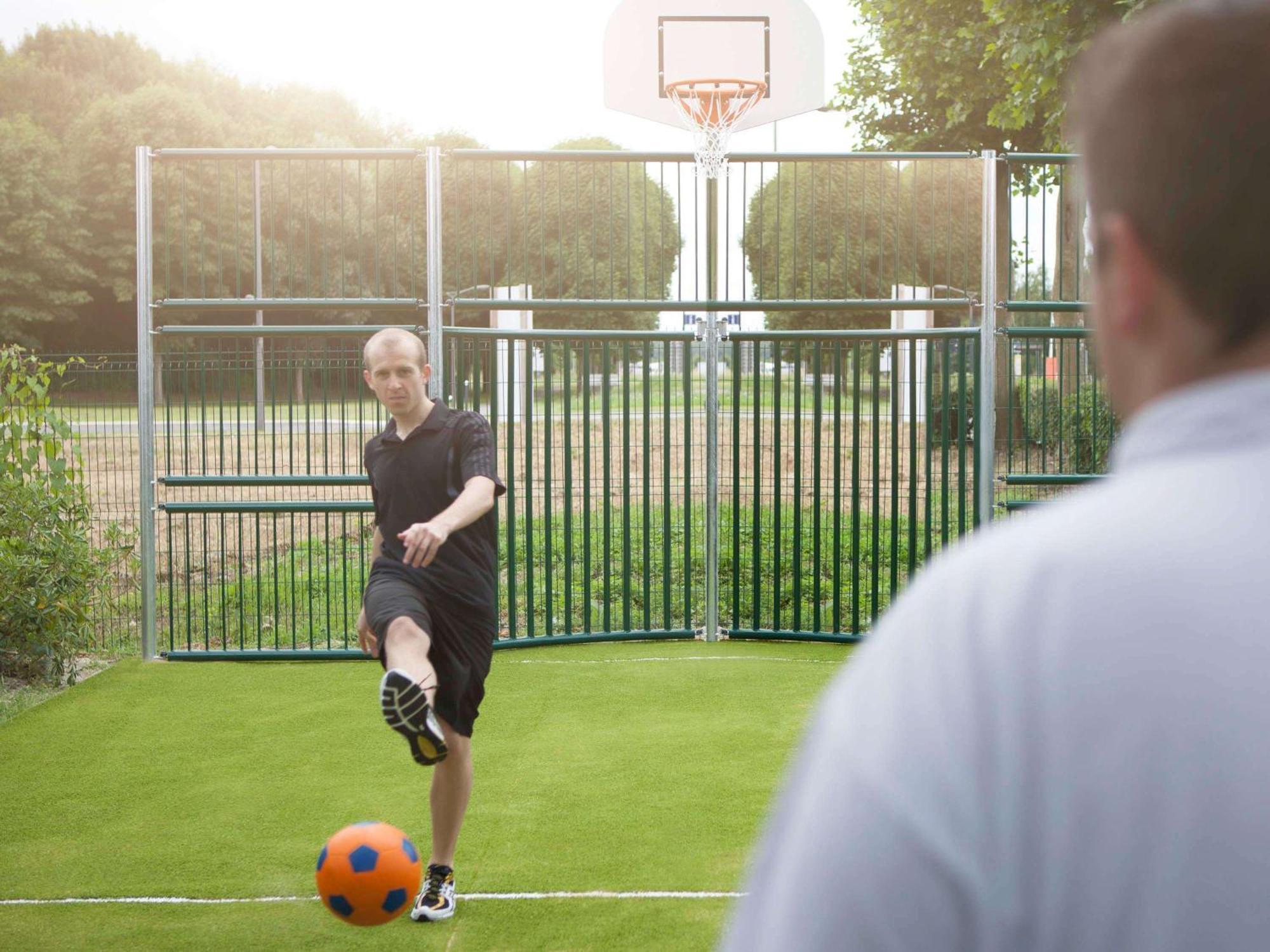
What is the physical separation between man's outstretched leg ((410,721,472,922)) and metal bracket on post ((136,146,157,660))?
192 inches

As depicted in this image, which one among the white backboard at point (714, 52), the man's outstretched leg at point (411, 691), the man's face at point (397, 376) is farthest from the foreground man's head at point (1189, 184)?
the white backboard at point (714, 52)

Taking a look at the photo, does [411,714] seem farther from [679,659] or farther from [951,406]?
[951,406]

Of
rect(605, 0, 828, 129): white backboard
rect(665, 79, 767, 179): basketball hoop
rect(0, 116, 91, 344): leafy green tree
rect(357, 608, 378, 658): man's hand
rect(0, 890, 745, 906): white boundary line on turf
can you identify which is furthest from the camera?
rect(0, 116, 91, 344): leafy green tree

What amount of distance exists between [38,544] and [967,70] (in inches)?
532

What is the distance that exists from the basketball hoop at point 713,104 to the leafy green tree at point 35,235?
36.7m

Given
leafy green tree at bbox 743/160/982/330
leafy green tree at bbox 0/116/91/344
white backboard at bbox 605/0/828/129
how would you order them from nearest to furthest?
leafy green tree at bbox 743/160/982/330 → white backboard at bbox 605/0/828/129 → leafy green tree at bbox 0/116/91/344

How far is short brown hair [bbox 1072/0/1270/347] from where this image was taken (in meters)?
0.87

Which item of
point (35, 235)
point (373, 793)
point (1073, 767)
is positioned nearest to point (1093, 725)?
point (1073, 767)

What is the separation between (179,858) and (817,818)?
5.15 meters

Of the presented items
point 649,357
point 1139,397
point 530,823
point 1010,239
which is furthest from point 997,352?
point 1139,397

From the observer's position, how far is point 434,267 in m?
8.91

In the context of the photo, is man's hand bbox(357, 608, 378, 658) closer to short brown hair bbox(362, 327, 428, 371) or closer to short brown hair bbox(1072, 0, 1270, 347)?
short brown hair bbox(362, 327, 428, 371)

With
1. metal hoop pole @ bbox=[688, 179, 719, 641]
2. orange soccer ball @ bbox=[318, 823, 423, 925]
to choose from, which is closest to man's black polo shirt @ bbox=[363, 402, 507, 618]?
orange soccer ball @ bbox=[318, 823, 423, 925]

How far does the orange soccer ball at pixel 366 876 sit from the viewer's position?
4.07 m
